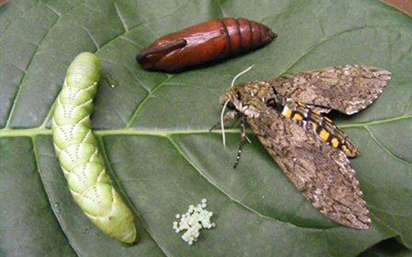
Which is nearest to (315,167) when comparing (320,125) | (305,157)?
(305,157)

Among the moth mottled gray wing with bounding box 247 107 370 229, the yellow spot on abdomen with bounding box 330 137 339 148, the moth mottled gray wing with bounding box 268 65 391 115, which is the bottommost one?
the moth mottled gray wing with bounding box 247 107 370 229

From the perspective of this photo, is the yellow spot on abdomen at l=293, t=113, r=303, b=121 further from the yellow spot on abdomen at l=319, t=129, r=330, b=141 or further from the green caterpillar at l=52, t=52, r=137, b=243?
the green caterpillar at l=52, t=52, r=137, b=243

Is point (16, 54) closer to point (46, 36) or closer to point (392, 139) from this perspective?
point (46, 36)

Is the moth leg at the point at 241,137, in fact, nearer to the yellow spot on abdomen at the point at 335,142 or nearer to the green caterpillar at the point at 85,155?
the yellow spot on abdomen at the point at 335,142

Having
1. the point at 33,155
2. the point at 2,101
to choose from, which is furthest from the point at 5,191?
the point at 2,101

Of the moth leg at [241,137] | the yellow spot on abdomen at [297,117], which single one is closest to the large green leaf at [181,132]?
the moth leg at [241,137]

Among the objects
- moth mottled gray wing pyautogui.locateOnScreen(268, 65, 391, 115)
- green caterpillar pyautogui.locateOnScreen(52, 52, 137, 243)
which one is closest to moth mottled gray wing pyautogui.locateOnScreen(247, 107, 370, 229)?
moth mottled gray wing pyautogui.locateOnScreen(268, 65, 391, 115)

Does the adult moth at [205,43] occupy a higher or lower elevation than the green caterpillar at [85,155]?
higher

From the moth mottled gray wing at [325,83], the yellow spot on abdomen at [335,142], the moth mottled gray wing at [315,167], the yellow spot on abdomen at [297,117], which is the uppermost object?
the moth mottled gray wing at [325,83]
